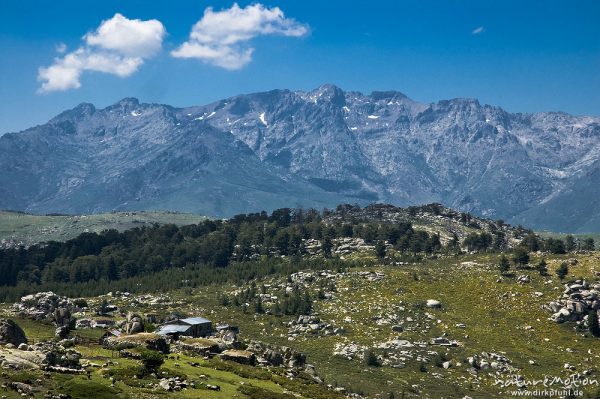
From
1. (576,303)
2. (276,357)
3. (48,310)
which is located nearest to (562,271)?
(576,303)

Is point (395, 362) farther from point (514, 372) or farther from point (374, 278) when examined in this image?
point (374, 278)

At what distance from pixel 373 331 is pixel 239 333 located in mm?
25109

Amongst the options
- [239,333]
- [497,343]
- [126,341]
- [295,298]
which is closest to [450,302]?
[497,343]

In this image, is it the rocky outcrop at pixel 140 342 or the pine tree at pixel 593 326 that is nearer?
the rocky outcrop at pixel 140 342

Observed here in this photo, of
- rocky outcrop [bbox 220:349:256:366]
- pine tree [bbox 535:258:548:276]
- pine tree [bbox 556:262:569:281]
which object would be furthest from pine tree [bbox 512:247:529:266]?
rocky outcrop [bbox 220:349:256:366]

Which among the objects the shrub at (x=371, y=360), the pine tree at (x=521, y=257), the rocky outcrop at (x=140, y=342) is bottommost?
the shrub at (x=371, y=360)

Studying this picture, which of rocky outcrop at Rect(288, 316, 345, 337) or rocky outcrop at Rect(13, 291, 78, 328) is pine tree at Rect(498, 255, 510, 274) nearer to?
rocky outcrop at Rect(288, 316, 345, 337)

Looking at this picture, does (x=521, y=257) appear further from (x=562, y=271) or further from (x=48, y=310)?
(x=48, y=310)

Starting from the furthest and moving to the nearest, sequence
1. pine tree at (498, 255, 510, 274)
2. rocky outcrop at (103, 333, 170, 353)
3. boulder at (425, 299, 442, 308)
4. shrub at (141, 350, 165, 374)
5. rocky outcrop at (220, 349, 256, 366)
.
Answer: pine tree at (498, 255, 510, 274)
boulder at (425, 299, 442, 308)
rocky outcrop at (220, 349, 256, 366)
rocky outcrop at (103, 333, 170, 353)
shrub at (141, 350, 165, 374)

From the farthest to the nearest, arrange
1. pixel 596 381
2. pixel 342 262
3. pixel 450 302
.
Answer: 1. pixel 342 262
2. pixel 450 302
3. pixel 596 381

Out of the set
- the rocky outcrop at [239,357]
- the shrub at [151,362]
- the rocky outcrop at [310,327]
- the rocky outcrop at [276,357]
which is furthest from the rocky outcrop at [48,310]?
the rocky outcrop at [310,327]

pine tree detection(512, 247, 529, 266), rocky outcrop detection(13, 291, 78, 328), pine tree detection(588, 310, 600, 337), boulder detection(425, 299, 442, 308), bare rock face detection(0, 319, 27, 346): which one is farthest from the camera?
pine tree detection(512, 247, 529, 266)

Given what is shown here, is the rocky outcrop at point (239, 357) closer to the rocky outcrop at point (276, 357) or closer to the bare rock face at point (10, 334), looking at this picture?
the rocky outcrop at point (276, 357)

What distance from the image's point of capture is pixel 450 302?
5512 inches
